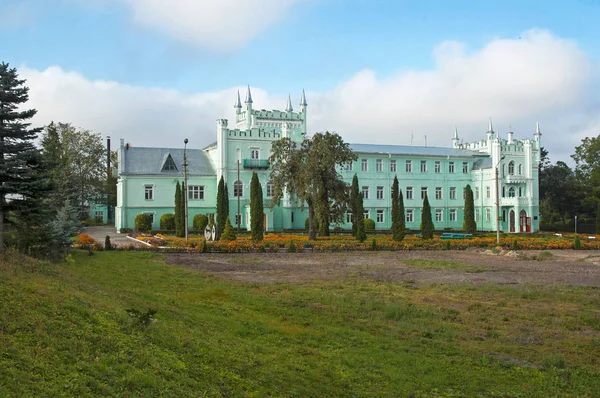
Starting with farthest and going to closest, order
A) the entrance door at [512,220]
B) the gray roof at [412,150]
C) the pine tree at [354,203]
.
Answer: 1. the gray roof at [412,150]
2. the entrance door at [512,220]
3. the pine tree at [354,203]

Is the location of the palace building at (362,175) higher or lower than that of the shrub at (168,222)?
higher

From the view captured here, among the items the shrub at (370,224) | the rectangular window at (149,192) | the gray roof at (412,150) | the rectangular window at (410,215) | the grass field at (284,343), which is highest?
the gray roof at (412,150)

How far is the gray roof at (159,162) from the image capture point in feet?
176

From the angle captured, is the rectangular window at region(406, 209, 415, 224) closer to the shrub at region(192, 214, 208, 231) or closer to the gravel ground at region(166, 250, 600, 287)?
the shrub at region(192, 214, 208, 231)

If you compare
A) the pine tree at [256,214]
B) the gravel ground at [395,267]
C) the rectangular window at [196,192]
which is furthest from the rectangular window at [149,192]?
the gravel ground at [395,267]

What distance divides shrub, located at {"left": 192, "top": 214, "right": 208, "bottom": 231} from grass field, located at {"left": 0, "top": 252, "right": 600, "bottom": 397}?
34354mm

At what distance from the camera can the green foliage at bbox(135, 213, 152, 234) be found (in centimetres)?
5009

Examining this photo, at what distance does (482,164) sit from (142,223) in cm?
3522

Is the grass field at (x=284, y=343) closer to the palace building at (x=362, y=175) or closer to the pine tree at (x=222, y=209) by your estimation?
the pine tree at (x=222, y=209)

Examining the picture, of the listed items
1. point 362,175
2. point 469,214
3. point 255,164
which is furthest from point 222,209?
point 469,214

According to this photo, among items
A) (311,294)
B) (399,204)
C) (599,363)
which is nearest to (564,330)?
(599,363)

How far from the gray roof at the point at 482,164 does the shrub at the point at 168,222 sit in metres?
32.3

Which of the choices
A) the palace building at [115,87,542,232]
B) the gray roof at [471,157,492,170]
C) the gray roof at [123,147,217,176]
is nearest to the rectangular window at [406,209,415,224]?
the palace building at [115,87,542,232]

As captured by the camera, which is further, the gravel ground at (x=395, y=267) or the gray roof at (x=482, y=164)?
the gray roof at (x=482, y=164)
